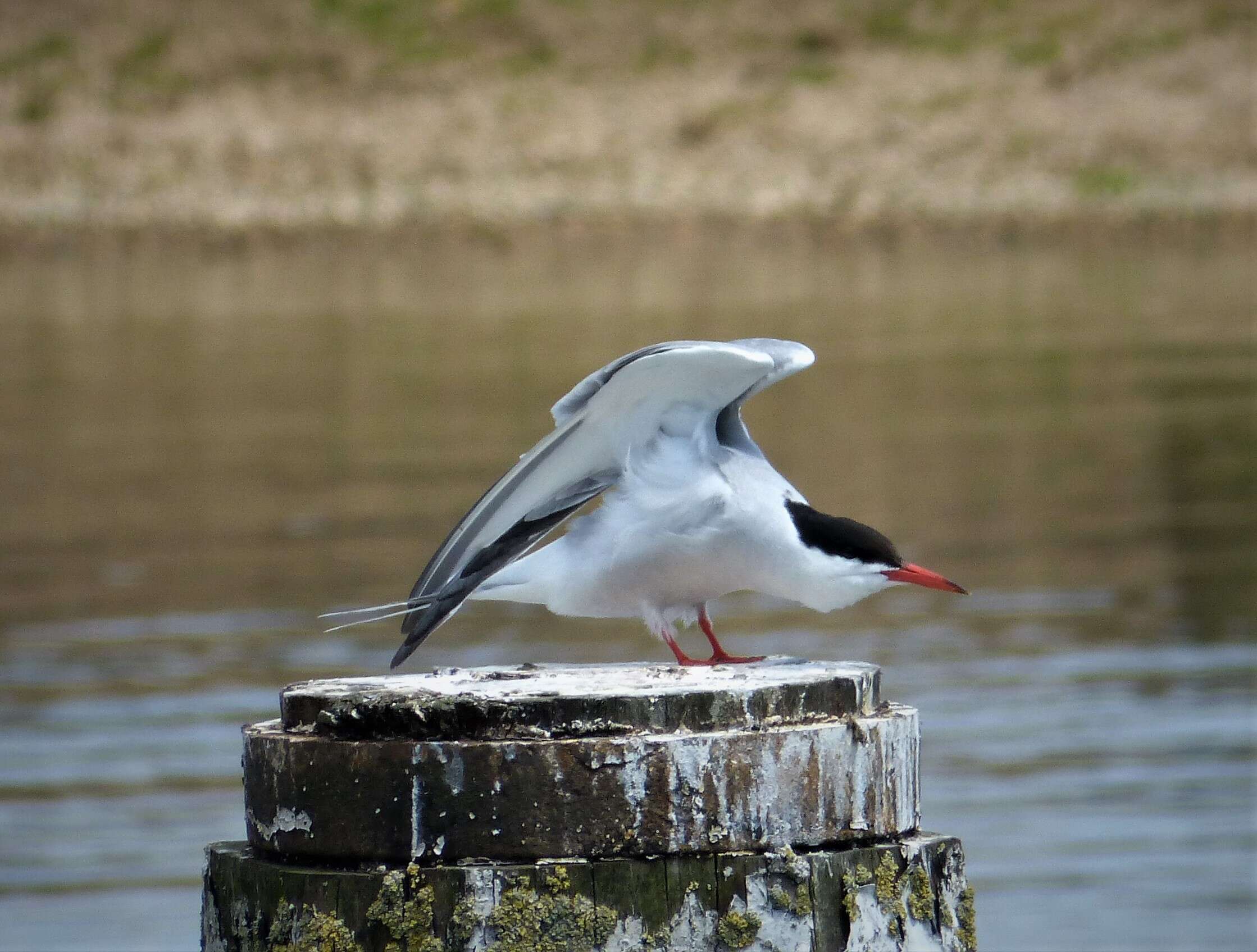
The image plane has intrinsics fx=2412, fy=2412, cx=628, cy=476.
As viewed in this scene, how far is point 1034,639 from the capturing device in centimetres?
1176

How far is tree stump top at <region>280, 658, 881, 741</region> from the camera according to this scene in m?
3.43

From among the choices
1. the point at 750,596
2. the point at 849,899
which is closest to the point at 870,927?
the point at 849,899

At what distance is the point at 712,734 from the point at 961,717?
684cm

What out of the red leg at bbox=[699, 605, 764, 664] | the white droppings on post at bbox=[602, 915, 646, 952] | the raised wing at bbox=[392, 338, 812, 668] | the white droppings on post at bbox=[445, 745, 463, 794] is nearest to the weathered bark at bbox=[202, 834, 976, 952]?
the white droppings on post at bbox=[602, 915, 646, 952]

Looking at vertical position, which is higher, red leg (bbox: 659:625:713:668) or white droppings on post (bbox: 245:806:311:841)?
red leg (bbox: 659:625:713:668)

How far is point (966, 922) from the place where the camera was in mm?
3674

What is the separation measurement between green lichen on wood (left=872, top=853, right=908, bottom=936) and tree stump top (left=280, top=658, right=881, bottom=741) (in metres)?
0.23

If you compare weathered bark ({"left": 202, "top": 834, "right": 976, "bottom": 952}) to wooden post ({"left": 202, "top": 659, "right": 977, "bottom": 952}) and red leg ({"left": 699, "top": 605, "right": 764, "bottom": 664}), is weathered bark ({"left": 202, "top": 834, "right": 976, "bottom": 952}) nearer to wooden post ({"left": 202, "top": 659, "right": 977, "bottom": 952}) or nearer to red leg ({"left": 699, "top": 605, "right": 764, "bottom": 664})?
wooden post ({"left": 202, "top": 659, "right": 977, "bottom": 952})

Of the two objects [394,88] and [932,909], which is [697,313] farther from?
[394,88]

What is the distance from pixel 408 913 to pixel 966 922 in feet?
2.86

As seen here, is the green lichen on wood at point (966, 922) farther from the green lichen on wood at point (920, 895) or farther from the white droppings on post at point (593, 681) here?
the white droppings on post at point (593, 681)

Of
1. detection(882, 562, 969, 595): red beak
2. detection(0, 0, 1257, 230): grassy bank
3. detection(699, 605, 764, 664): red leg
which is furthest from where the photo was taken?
detection(0, 0, 1257, 230): grassy bank

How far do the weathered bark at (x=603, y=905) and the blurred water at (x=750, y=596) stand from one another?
4309 millimetres

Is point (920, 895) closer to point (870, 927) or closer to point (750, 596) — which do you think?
point (870, 927)
